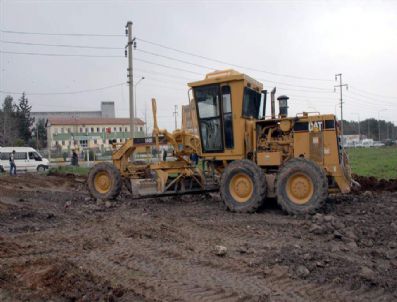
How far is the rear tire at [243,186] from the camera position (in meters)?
9.92

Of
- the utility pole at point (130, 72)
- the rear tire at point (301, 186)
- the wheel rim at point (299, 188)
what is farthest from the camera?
the utility pole at point (130, 72)

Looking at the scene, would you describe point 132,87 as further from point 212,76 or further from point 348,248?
point 348,248

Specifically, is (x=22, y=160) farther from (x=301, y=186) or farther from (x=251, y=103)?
(x=301, y=186)

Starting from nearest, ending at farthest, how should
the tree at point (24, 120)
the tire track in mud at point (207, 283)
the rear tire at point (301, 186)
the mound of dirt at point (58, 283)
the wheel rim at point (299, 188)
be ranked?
the tire track in mud at point (207, 283)
the mound of dirt at point (58, 283)
the rear tire at point (301, 186)
the wheel rim at point (299, 188)
the tree at point (24, 120)

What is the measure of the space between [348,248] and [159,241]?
2.91m

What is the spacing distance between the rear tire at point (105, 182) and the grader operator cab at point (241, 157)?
0.03 metres

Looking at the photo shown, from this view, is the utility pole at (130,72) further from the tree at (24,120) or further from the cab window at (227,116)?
the tree at (24,120)

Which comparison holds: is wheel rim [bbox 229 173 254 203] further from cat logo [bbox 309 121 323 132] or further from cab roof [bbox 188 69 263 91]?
cab roof [bbox 188 69 263 91]

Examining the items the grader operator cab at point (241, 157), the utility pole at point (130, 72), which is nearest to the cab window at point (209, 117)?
the grader operator cab at point (241, 157)

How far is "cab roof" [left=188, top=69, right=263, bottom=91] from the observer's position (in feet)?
35.4

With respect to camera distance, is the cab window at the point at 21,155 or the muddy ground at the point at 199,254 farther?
the cab window at the point at 21,155

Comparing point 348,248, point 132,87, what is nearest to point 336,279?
point 348,248

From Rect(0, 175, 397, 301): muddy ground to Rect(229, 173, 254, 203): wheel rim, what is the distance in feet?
1.71

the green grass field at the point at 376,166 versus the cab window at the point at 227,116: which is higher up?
the cab window at the point at 227,116
